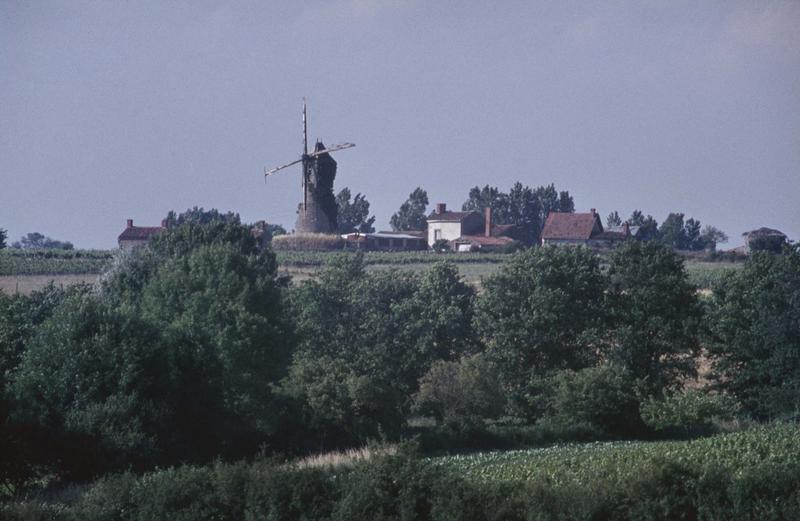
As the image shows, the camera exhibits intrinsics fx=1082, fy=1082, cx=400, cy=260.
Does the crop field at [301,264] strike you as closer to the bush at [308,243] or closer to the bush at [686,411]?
the bush at [308,243]

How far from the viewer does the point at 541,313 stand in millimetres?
56875

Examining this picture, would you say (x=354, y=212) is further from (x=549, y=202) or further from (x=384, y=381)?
(x=384, y=381)

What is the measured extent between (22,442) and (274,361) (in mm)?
17068

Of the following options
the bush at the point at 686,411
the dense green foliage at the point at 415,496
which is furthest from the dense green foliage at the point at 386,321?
the dense green foliage at the point at 415,496

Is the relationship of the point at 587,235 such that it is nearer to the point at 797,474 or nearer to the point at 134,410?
the point at 134,410

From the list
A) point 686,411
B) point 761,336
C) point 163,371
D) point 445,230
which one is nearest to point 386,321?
point 686,411

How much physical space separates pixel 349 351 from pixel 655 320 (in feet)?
54.6

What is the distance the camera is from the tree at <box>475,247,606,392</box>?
56.9m

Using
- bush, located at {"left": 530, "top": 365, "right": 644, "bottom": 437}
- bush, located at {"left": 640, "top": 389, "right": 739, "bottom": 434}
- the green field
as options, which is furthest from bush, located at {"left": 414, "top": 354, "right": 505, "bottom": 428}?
the green field

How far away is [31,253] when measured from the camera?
92.0m

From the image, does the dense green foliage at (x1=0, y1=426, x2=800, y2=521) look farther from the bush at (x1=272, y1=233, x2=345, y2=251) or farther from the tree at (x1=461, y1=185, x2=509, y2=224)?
the tree at (x1=461, y1=185, x2=509, y2=224)

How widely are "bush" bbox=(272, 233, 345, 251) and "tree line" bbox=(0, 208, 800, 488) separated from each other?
31117 millimetres

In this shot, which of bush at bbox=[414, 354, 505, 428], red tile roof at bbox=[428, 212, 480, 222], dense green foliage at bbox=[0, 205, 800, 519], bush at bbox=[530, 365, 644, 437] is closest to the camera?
dense green foliage at bbox=[0, 205, 800, 519]

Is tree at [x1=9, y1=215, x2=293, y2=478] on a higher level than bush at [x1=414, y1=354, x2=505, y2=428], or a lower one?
higher
